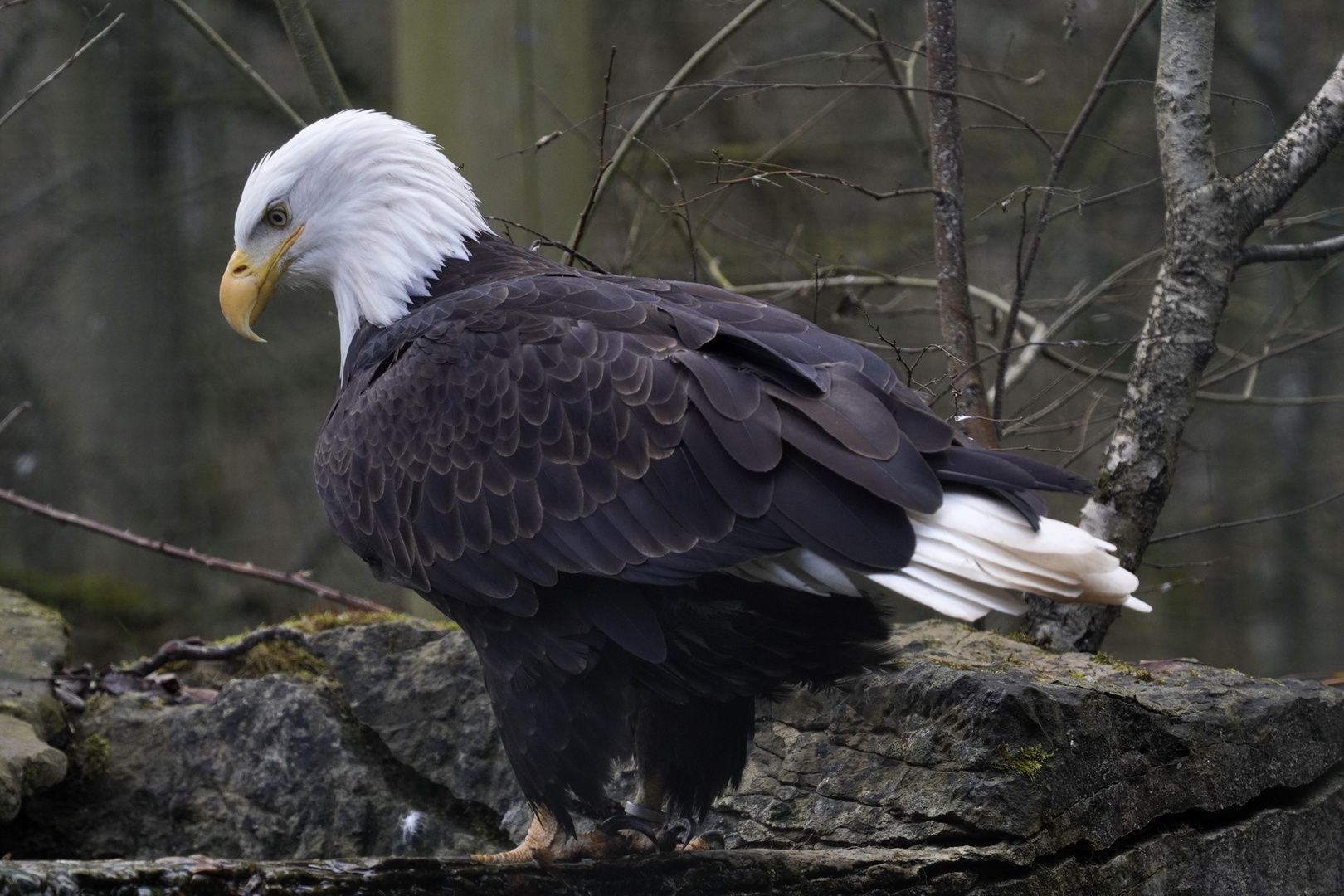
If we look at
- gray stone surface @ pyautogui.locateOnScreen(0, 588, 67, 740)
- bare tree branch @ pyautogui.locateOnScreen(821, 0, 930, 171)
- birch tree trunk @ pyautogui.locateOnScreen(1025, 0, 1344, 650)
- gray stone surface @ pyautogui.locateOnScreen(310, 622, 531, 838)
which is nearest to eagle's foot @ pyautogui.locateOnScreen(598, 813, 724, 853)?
gray stone surface @ pyautogui.locateOnScreen(310, 622, 531, 838)

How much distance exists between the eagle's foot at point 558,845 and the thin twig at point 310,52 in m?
2.25

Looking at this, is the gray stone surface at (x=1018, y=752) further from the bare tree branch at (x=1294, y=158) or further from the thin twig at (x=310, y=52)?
the thin twig at (x=310, y=52)

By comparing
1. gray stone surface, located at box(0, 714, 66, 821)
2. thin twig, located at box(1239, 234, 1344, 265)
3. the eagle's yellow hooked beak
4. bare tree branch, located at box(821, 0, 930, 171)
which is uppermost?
bare tree branch, located at box(821, 0, 930, 171)

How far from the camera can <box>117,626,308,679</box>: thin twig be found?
13.4 ft

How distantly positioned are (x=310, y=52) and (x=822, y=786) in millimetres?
2710

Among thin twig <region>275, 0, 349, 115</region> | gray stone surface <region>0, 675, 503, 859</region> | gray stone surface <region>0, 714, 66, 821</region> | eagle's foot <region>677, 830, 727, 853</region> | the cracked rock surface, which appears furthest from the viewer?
thin twig <region>275, 0, 349, 115</region>

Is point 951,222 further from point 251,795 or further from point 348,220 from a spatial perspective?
point 251,795

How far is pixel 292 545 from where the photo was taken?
750 cm

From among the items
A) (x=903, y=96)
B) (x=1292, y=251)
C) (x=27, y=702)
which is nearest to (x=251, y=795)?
(x=27, y=702)

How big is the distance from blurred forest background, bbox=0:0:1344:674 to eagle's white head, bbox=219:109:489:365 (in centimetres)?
303

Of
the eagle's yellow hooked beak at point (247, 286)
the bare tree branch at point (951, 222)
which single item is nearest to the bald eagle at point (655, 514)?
the eagle's yellow hooked beak at point (247, 286)

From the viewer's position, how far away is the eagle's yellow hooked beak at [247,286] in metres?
3.31

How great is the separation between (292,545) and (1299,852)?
19.3ft

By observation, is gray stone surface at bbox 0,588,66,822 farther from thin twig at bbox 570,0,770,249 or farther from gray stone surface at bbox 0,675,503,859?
thin twig at bbox 570,0,770,249
